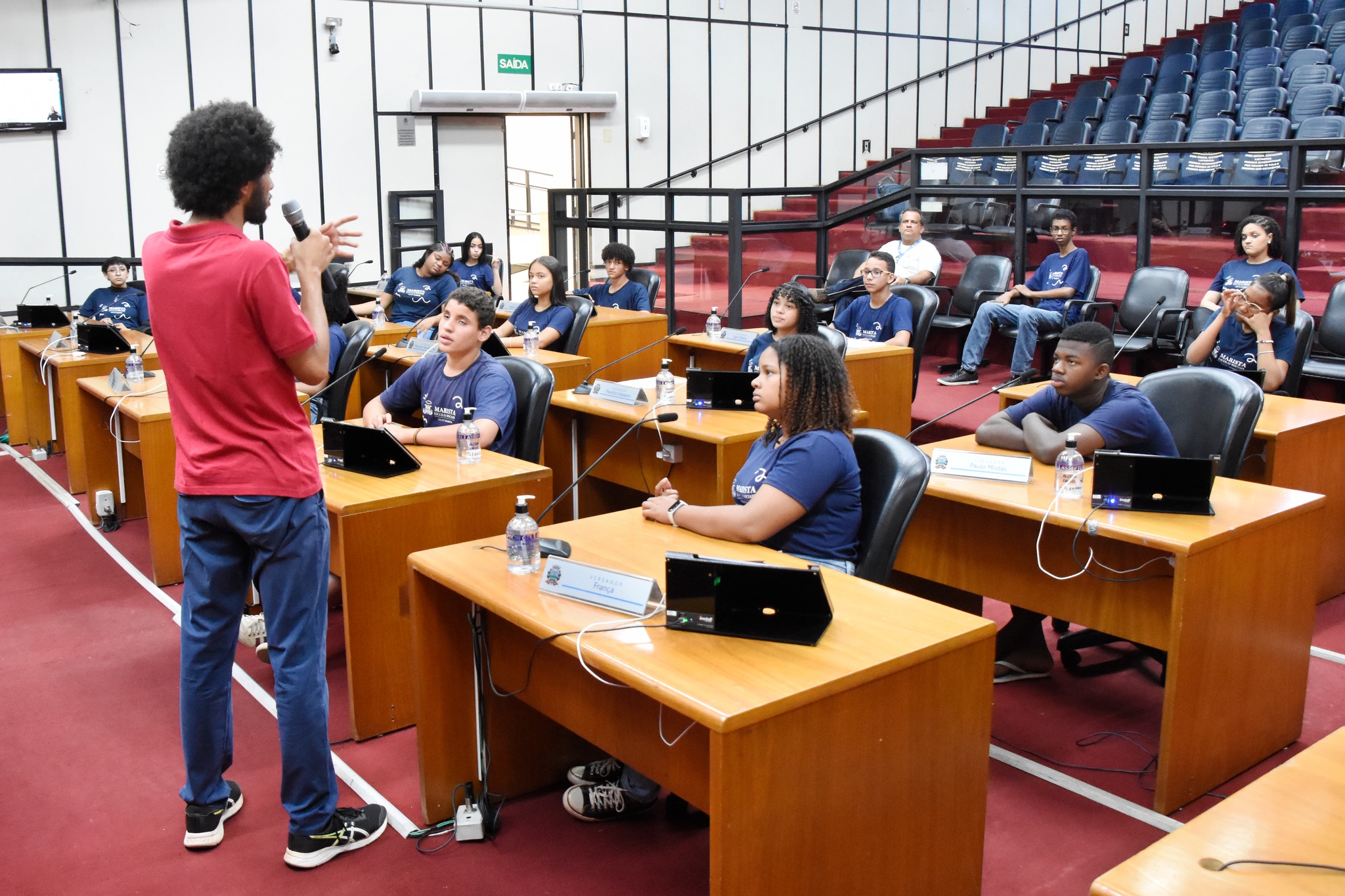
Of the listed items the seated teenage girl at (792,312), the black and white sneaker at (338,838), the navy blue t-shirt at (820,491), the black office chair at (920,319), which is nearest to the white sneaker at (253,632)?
the black and white sneaker at (338,838)

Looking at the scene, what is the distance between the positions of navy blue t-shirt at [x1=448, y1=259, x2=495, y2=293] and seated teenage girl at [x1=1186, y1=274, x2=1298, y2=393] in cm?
516

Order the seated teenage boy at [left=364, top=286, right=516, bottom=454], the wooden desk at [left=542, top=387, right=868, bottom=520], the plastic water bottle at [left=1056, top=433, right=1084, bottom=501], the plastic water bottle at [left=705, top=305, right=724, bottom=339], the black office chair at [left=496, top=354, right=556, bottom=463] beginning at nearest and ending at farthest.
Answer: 1. the plastic water bottle at [left=1056, top=433, right=1084, bottom=501]
2. the seated teenage boy at [left=364, top=286, right=516, bottom=454]
3. the black office chair at [left=496, top=354, right=556, bottom=463]
4. the wooden desk at [left=542, top=387, right=868, bottom=520]
5. the plastic water bottle at [left=705, top=305, right=724, bottom=339]

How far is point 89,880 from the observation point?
2.51 m

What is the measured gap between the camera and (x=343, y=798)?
2883 mm

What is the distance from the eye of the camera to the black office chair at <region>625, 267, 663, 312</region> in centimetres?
797

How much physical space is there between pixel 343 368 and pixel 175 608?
3.83 feet

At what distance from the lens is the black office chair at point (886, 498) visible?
2.63 metres

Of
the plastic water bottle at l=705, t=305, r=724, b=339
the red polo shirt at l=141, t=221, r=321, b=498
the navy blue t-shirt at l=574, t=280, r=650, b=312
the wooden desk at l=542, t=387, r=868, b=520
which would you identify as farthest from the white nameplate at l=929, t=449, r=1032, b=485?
the navy blue t-shirt at l=574, t=280, r=650, b=312

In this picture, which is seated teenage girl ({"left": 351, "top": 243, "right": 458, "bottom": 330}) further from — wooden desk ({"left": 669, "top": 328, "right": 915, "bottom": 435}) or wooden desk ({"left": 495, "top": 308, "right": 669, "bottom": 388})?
wooden desk ({"left": 669, "top": 328, "right": 915, "bottom": 435})

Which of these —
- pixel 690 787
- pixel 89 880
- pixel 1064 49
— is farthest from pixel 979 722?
pixel 1064 49

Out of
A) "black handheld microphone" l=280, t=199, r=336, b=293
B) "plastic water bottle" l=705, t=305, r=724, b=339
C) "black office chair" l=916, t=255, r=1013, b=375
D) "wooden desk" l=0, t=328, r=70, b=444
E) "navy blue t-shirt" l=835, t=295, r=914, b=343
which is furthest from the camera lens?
"black office chair" l=916, t=255, r=1013, b=375

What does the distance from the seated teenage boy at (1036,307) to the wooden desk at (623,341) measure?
1.81 meters

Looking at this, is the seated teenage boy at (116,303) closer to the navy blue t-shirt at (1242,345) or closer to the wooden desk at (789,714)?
the wooden desk at (789,714)

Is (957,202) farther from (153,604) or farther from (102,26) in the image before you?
(102,26)
